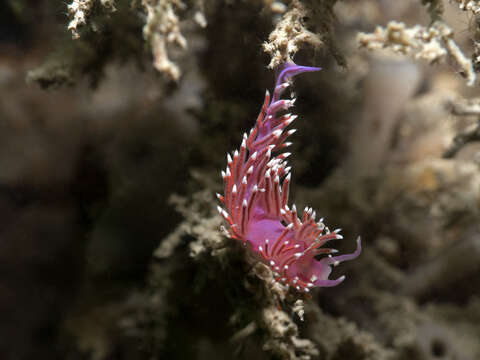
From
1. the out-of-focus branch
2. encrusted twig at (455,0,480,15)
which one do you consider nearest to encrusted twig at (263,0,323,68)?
encrusted twig at (455,0,480,15)

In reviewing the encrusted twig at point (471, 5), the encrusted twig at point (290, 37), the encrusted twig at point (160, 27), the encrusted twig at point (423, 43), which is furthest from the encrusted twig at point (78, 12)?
the encrusted twig at point (471, 5)

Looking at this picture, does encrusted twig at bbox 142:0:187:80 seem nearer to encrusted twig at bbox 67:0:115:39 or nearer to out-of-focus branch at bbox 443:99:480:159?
encrusted twig at bbox 67:0:115:39

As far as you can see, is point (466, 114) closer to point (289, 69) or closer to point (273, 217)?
point (289, 69)

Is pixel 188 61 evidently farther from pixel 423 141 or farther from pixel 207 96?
pixel 423 141

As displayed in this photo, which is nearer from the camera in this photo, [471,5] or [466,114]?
[471,5]

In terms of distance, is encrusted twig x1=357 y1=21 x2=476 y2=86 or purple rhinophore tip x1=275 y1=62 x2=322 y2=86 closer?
purple rhinophore tip x1=275 y1=62 x2=322 y2=86

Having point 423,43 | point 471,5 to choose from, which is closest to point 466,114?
point 423,43
